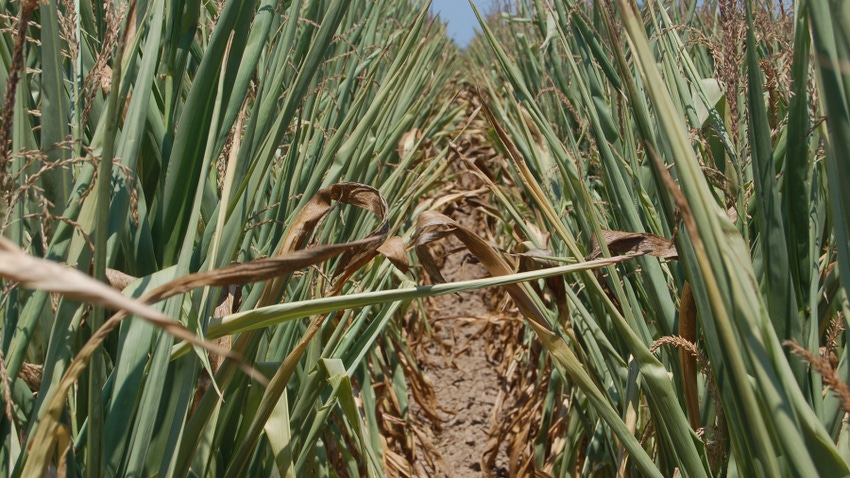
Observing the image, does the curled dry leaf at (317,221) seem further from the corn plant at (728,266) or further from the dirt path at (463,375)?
the dirt path at (463,375)

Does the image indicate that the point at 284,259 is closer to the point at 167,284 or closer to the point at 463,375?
the point at 167,284

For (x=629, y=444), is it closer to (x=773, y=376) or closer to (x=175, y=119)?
(x=773, y=376)

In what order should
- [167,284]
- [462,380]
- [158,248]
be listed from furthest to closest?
[462,380]
[158,248]
[167,284]

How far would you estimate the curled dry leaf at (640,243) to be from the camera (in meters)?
0.68

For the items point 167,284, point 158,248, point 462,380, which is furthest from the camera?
point 462,380

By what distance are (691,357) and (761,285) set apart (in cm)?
10

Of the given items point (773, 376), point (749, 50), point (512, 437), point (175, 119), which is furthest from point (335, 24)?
point (512, 437)

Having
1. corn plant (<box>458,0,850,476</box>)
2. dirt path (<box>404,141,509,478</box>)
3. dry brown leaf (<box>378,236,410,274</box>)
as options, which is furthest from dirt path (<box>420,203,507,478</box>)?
dry brown leaf (<box>378,236,410,274</box>)

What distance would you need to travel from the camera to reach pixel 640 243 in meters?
0.70

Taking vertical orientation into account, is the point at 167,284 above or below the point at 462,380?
above

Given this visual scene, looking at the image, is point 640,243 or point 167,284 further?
point 640,243

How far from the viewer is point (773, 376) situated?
1.32 ft

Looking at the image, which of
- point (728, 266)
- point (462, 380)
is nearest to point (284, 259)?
point (728, 266)

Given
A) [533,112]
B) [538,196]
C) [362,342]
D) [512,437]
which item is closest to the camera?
[538,196]
